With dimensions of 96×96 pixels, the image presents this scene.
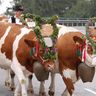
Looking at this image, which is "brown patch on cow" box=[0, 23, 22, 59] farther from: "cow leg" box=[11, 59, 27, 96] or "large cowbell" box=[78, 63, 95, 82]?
"large cowbell" box=[78, 63, 95, 82]

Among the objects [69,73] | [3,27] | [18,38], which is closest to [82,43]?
[69,73]

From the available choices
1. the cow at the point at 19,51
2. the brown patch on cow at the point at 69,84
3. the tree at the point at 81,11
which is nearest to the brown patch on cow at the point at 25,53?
the cow at the point at 19,51

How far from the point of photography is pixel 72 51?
30.8 feet

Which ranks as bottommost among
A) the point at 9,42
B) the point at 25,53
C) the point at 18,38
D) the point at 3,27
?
the point at 25,53

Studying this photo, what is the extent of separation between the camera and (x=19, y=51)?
10023 mm

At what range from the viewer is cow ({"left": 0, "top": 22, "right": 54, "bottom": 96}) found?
9922 millimetres

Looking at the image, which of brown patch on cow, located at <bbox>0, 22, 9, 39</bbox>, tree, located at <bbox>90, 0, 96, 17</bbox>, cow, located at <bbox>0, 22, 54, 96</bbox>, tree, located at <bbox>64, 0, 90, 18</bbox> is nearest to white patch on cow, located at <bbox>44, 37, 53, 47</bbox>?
cow, located at <bbox>0, 22, 54, 96</bbox>

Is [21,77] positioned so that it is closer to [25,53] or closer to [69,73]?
[25,53]

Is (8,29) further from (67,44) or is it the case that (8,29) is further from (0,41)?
(67,44)

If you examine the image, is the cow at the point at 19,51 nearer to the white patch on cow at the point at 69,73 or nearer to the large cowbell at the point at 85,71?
the white patch on cow at the point at 69,73

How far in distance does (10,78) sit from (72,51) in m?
3.60

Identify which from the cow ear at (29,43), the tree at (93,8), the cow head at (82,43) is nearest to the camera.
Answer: the cow head at (82,43)

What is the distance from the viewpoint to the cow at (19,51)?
992cm

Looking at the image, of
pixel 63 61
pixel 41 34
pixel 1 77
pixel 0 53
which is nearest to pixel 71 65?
pixel 63 61
